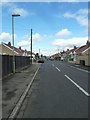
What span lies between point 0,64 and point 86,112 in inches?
502

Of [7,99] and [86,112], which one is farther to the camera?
[7,99]

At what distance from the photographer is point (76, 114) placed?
8.16 m

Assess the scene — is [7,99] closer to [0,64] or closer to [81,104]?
[81,104]

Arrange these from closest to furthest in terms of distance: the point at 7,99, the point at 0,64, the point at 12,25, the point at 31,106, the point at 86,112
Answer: the point at 86,112, the point at 31,106, the point at 7,99, the point at 0,64, the point at 12,25

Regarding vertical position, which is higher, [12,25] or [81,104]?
[12,25]

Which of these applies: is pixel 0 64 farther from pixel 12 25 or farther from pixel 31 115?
pixel 31 115

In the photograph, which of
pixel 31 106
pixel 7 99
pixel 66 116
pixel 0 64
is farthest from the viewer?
pixel 0 64

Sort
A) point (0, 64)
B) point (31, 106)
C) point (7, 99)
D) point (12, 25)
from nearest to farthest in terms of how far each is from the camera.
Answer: point (31, 106)
point (7, 99)
point (0, 64)
point (12, 25)

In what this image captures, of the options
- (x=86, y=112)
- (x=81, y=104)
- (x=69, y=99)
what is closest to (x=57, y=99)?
(x=69, y=99)

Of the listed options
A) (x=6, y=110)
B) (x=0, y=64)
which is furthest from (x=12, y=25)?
(x=6, y=110)

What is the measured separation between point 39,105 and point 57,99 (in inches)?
58.0

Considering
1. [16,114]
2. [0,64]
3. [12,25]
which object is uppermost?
[12,25]

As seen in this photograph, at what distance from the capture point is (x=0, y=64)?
20297mm

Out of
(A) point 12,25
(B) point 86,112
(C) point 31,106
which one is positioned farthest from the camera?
(A) point 12,25
